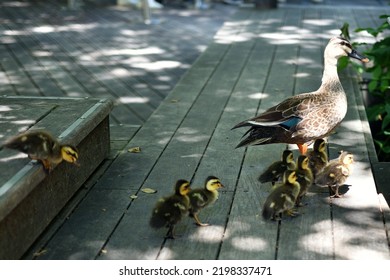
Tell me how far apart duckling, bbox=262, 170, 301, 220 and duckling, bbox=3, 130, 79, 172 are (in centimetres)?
116

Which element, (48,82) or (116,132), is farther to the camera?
(48,82)

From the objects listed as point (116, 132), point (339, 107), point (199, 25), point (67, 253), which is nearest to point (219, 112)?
point (116, 132)

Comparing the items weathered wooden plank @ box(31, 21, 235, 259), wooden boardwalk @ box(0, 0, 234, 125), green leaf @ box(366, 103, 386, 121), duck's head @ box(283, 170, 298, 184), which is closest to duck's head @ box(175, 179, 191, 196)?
weathered wooden plank @ box(31, 21, 235, 259)

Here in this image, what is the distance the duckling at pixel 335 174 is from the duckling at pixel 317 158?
0.07 m

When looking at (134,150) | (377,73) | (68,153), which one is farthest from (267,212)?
(377,73)

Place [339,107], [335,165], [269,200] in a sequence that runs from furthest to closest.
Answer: [339,107], [335,165], [269,200]

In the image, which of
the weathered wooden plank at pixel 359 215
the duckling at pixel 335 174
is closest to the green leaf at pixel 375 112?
the weathered wooden plank at pixel 359 215

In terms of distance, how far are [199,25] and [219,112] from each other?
16.8 ft

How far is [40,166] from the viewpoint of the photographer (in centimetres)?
407

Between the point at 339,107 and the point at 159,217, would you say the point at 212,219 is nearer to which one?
the point at 159,217

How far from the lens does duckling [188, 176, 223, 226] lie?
13.8ft

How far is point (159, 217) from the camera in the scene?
13.3 feet

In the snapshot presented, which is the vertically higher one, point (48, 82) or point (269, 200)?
point (269, 200)

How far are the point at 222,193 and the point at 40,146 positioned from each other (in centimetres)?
123
